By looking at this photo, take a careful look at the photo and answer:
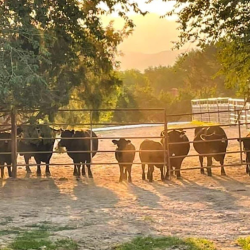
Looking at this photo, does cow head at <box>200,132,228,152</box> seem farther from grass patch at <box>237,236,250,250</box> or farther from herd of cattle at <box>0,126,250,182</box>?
grass patch at <box>237,236,250,250</box>

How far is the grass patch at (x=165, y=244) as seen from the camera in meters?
5.83

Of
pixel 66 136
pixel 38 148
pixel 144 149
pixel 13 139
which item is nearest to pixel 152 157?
pixel 144 149

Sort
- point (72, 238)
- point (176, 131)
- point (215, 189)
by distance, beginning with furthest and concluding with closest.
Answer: point (176, 131)
point (215, 189)
point (72, 238)

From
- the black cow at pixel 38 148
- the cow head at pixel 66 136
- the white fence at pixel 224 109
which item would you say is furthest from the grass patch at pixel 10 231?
the white fence at pixel 224 109

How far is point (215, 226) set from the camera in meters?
7.00

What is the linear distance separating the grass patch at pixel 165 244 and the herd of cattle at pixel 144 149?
5.38 metres

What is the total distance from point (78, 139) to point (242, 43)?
487cm

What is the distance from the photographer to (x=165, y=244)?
6000mm

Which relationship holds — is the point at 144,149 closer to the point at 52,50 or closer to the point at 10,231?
the point at 52,50

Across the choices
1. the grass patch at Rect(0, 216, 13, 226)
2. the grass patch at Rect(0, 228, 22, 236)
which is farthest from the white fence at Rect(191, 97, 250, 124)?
the grass patch at Rect(0, 228, 22, 236)

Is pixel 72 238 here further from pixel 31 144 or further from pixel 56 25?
pixel 31 144

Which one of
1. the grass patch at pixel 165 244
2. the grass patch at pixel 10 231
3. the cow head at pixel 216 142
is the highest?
the cow head at pixel 216 142

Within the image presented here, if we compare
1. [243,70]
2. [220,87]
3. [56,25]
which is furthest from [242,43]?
[220,87]

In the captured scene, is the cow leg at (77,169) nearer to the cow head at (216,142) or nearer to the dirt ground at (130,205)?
the dirt ground at (130,205)
